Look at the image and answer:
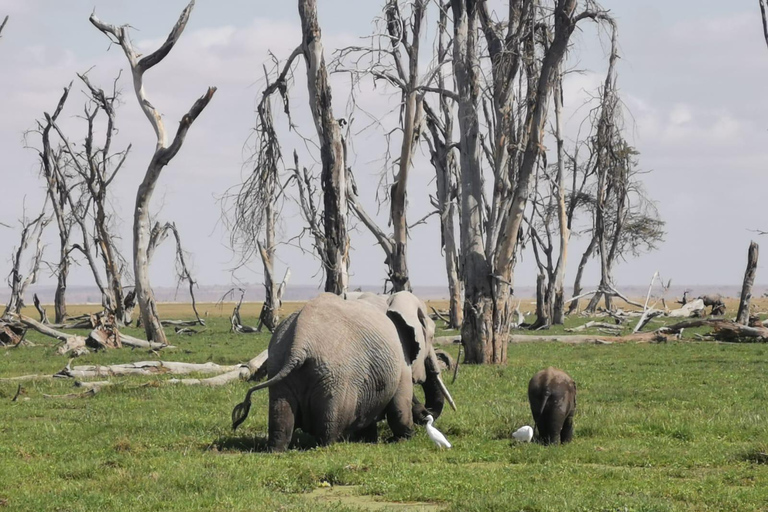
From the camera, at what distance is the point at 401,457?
445 inches

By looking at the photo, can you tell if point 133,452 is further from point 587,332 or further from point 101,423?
point 587,332

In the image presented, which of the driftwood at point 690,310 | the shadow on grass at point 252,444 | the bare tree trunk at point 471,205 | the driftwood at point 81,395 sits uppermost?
the bare tree trunk at point 471,205

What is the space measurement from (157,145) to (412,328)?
18.7 m

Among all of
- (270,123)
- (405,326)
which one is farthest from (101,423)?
(270,123)

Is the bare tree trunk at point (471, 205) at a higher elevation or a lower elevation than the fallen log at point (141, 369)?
higher

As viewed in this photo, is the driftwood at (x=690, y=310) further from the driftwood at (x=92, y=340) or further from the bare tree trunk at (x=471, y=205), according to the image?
the driftwood at (x=92, y=340)

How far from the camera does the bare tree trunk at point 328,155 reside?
2292cm

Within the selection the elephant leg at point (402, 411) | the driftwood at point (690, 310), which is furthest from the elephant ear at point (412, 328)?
the driftwood at point (690, 310)

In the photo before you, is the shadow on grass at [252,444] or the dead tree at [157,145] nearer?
the shadow on grass at [252,444]

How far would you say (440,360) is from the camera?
54.6 feet

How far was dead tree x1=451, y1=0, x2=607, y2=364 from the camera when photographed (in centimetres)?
2331

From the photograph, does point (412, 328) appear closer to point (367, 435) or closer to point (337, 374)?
point (367, 435)

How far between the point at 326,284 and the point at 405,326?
10.0m

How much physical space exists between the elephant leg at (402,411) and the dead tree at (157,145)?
18.3 meters
